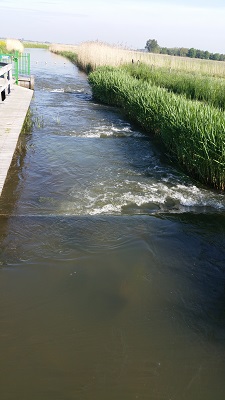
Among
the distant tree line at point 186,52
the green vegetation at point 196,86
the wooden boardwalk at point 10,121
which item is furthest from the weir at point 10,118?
the distant tree line at point 186,52

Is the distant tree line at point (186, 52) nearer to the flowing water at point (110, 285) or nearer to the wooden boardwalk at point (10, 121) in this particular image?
the wooden boardwalk at point (10, 121)

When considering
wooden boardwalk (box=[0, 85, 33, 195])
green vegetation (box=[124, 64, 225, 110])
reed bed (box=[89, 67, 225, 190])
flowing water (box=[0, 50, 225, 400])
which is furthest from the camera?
green vegetation (box=[124, 64, 225, 110])

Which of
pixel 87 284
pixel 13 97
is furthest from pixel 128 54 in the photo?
pixel 87 284

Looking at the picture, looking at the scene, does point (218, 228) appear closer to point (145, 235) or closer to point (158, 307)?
point (145, 235)

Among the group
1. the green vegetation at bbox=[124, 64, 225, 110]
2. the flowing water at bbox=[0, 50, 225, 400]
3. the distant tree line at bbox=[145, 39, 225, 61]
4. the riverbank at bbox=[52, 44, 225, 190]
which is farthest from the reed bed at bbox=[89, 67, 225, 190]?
the distant tree line at bbox=[145, 39, 225, 61]

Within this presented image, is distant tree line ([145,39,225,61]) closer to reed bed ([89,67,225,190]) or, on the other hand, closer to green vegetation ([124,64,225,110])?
green vegetation ([124,64,225,110])

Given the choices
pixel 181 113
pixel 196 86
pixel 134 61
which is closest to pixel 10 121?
pixel 181 113

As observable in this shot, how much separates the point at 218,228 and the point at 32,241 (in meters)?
3.21

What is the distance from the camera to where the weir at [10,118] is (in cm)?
691

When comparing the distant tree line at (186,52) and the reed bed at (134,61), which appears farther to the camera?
the distant tree line at (186,52)

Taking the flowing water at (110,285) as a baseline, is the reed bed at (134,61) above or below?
→ above

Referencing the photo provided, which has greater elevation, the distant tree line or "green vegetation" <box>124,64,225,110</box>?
the distant tree line

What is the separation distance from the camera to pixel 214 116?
8109 millimetres

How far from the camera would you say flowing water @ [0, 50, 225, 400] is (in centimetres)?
329
